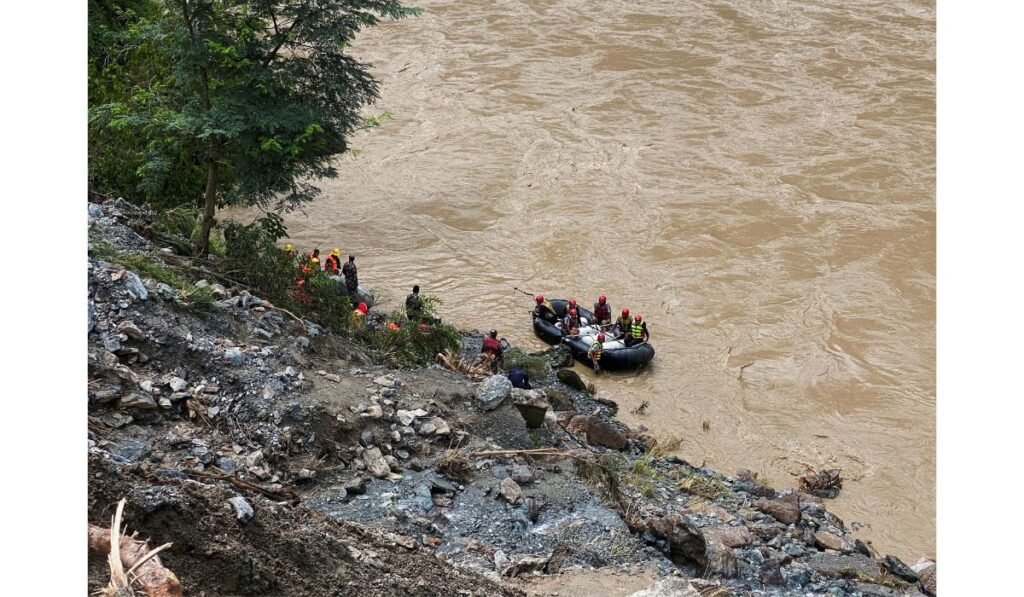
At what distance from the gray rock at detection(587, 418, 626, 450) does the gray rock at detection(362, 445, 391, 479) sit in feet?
12.6

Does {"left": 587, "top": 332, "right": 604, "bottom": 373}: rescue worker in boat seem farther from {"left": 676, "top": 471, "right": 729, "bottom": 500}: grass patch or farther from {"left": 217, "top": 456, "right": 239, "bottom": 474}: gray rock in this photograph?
{"left": 217, "top": 456, "right": 239, "bottom": 474}: gray rock

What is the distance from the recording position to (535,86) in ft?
101

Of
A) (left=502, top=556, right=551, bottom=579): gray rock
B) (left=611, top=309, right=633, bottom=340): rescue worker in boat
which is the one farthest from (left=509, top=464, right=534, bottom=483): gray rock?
(left=611, top=309, right=633, bottom=340): rescue worker in boat

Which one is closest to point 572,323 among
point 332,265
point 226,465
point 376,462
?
point 332,265


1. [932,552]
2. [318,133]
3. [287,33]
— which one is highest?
[287,33]

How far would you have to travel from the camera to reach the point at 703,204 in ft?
79.6

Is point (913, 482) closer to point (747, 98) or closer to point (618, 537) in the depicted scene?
point (618, 537)

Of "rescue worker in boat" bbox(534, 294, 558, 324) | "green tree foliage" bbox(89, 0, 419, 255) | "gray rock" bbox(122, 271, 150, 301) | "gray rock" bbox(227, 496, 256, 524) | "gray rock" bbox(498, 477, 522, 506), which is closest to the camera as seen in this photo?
"gray rock" bbox(227, 496, 256, 524)

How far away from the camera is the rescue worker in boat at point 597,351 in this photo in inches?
697

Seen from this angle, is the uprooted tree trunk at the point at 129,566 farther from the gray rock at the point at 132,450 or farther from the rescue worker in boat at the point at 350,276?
the rescue worker in boat at the point at 350,276

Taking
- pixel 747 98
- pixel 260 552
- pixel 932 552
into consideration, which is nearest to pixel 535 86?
pixel 747 98

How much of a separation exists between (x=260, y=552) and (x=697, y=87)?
25.9m

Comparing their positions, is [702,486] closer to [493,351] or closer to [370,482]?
[493,351]

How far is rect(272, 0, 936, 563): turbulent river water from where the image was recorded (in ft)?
55.0
